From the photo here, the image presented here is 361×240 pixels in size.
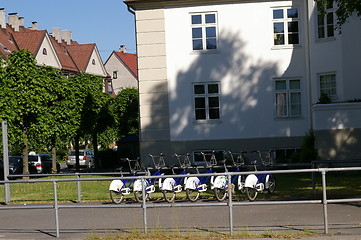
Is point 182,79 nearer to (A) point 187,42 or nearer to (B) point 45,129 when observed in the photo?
(A) point 187,42

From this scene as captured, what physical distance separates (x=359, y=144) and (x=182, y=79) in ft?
27.1

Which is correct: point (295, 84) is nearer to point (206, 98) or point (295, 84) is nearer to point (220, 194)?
point (206, 98)

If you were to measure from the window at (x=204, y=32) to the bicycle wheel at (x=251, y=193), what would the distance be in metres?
12.7

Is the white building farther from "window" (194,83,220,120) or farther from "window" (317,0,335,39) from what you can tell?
"window" (317,0,335,39)

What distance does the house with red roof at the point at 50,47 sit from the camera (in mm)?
75250

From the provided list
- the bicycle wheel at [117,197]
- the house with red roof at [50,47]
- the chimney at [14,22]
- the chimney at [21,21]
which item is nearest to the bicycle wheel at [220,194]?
the bicycle wheel at [117,197]

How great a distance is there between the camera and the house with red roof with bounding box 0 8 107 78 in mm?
75250

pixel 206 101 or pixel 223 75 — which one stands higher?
pixel 223 75

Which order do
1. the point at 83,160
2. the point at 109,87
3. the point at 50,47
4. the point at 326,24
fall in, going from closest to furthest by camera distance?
the point at 326,24 < the point at 83,160 < the point at 50,47 < the point at 109,87

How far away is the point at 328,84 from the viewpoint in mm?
26359

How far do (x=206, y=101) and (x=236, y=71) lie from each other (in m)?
1.79

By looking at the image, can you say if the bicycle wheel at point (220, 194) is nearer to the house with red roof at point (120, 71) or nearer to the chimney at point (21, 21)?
the chimney at point (21, 21)

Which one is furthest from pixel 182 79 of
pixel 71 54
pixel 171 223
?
pixel 71 54

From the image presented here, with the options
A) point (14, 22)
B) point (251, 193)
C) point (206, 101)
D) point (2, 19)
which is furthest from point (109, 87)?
point (251, 193)
